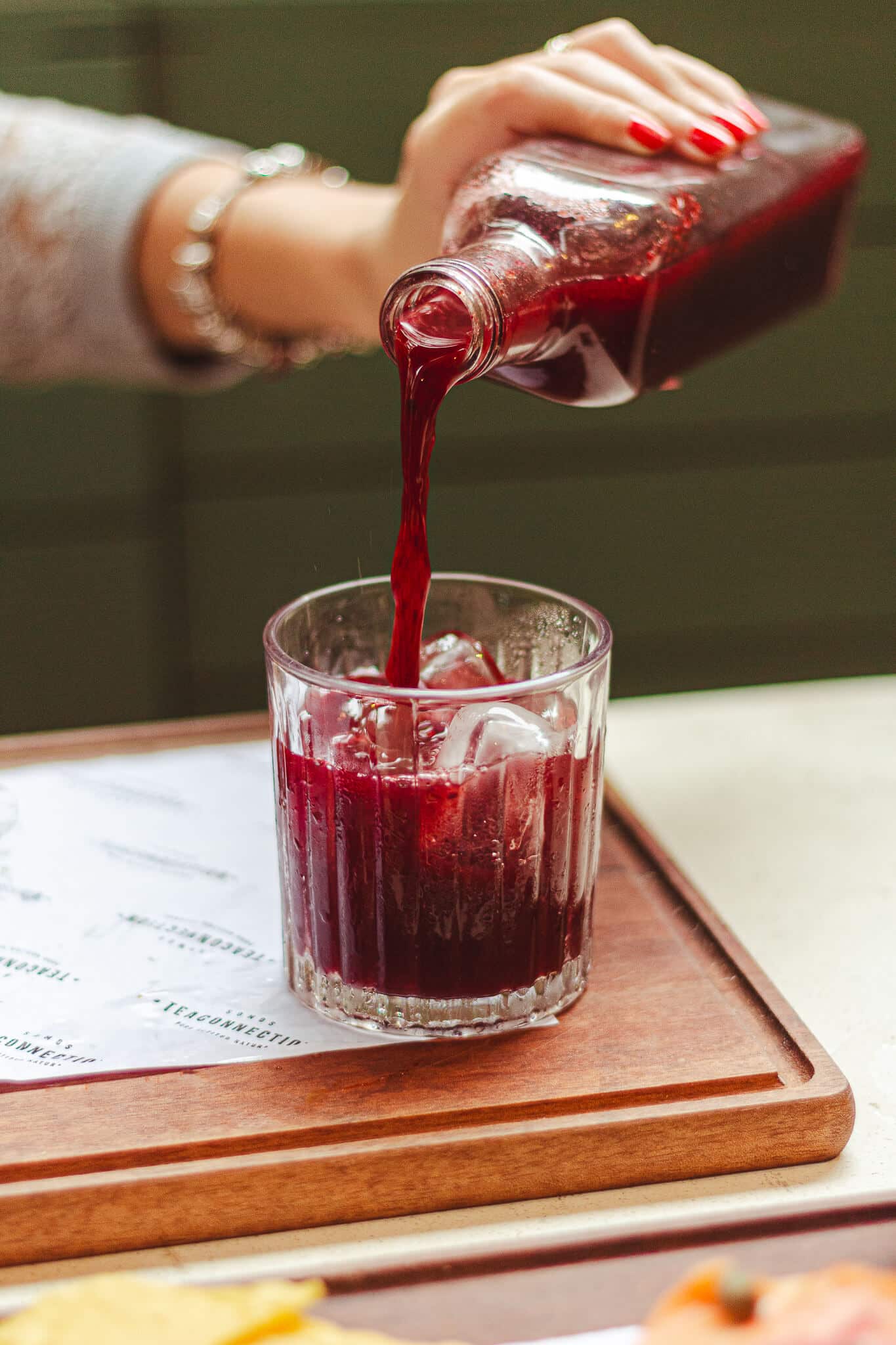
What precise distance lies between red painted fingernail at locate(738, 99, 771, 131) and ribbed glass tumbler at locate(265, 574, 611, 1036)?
425 millimetres

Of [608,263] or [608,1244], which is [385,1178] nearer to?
[608,1244]

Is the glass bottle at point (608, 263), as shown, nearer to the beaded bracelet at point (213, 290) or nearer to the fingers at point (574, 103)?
the fingers at point (574, 103)

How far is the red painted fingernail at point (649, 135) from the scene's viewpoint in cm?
86

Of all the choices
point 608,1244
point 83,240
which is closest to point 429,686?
point 608,1244

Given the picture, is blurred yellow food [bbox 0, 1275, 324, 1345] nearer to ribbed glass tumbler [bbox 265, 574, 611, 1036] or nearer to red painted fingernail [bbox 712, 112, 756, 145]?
ribbed glass tumbler [bbox 265, 574, 611, 1036]

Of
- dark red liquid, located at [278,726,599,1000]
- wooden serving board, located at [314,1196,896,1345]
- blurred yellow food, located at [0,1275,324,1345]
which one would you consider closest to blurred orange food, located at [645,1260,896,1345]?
wooden serving board, located at [314,1196,896,1345]

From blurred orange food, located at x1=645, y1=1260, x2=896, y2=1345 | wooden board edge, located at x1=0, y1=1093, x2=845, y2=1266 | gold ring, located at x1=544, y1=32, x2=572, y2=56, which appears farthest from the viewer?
gold ring, located at x1=544, y1=32, x2=572, y2=56

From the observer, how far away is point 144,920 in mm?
799

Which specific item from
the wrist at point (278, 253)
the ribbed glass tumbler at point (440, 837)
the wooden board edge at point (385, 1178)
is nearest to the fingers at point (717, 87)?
the wrist at point (278, 253)

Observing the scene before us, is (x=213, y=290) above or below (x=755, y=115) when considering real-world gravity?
below

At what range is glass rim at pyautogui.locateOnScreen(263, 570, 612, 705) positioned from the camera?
0.63 meters

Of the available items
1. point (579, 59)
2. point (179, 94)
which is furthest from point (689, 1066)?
point (179, 94)

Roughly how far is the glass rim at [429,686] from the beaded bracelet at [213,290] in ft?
2.18

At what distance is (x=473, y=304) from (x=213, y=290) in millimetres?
Answer: 809
